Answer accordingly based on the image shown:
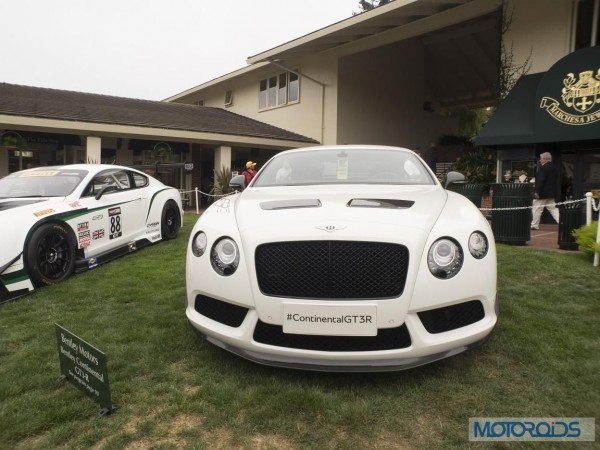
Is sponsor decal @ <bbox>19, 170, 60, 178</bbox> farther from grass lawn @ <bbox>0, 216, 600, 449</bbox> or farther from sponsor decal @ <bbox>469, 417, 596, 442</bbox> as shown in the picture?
sponsor decal @ <bbox>469, 417, 596, 442</bbox>

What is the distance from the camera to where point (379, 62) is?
16.5 meters

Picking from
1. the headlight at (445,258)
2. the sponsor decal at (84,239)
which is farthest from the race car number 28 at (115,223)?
the headlight at (445,258)

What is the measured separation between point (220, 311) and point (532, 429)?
5.62 feet

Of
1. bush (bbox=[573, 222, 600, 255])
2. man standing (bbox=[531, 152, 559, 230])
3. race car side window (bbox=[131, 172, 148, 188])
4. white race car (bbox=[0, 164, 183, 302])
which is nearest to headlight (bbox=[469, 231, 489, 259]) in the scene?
bush (bbox=[573, 222, 600, 255])

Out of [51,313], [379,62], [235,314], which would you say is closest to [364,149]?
[235,314]

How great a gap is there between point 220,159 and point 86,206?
10808 mm

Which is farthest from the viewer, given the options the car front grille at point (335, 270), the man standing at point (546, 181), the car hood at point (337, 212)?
the man standing at point (546, 181)

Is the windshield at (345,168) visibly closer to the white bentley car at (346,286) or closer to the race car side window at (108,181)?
the white bentley car at (346,286)

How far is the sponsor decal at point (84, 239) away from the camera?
4.96 m

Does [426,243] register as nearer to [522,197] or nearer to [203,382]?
[203,382]

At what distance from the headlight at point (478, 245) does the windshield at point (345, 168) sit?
3.74 feet

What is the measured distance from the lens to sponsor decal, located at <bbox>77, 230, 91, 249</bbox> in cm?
496

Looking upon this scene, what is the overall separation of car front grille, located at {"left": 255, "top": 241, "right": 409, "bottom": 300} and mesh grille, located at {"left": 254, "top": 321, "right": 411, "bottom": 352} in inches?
8.1

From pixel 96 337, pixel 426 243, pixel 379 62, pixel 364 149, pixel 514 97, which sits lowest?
pixel 96 337
